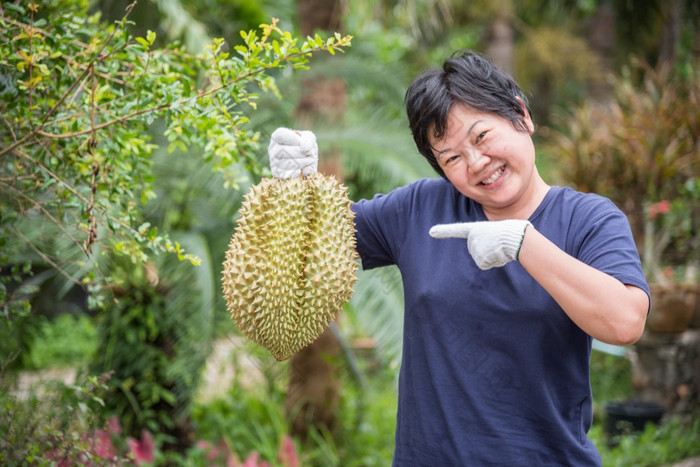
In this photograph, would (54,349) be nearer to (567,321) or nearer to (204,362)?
(204,362)

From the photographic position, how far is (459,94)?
1.68 m

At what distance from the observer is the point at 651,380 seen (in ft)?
18.1

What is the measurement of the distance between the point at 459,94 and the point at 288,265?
1.86 ft

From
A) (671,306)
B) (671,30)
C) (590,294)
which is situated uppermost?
(671,30)

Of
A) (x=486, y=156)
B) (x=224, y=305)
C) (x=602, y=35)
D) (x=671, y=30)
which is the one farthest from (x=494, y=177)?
(x=602, y=35)

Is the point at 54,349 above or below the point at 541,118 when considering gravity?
below

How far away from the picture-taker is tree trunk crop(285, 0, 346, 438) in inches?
170

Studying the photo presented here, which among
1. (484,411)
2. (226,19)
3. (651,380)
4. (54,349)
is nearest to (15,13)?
(484,411)

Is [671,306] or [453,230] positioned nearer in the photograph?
[453,230]

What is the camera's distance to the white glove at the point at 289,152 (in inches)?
65.8

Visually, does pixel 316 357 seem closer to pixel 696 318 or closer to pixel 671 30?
pixel 696 318

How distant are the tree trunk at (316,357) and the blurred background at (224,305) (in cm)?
1

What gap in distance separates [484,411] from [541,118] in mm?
13177

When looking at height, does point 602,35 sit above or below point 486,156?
above
